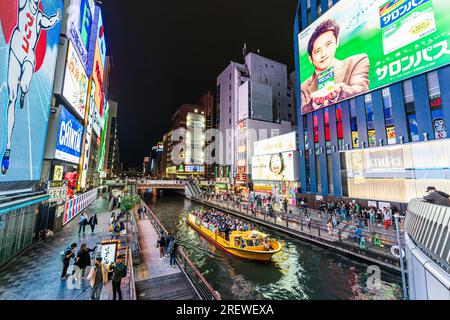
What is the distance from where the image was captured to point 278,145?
43.0 meters

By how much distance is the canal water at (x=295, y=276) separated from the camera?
11.4 meters

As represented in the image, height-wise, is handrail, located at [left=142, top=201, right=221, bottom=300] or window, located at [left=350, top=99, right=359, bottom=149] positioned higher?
window, located at [left=350, top=99, right=359, bottom=149]

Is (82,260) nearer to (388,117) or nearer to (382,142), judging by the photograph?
(382,142)

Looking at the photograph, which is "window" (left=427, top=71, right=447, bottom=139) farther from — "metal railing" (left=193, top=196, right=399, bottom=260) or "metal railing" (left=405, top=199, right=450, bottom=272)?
"metal railing" (left=405, top=199, right=450, bottom=272)

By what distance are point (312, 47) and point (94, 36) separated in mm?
39414

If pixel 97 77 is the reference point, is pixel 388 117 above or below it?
below

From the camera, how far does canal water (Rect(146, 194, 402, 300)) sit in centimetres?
1138

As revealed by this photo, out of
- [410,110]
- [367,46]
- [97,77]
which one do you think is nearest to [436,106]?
[410,110]

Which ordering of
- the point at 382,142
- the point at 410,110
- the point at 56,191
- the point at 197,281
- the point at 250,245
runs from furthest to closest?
the point at 382,142, the point at 410,110, the point at 56,191, the point at 250,245, the point at 197,281

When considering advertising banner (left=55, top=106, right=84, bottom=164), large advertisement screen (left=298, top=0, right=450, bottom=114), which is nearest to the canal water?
advertising banner (left=55, top=106, right=84, bottom=164)

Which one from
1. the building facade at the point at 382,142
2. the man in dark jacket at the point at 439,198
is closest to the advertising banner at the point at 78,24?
the man in dark jacket at the point at 439,198

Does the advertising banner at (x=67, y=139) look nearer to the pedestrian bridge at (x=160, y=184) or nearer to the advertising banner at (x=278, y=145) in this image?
the pedestrian bridge at (x=160, y=184)

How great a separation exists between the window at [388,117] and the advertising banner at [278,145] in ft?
49.9

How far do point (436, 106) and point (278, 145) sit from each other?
2446 cm
